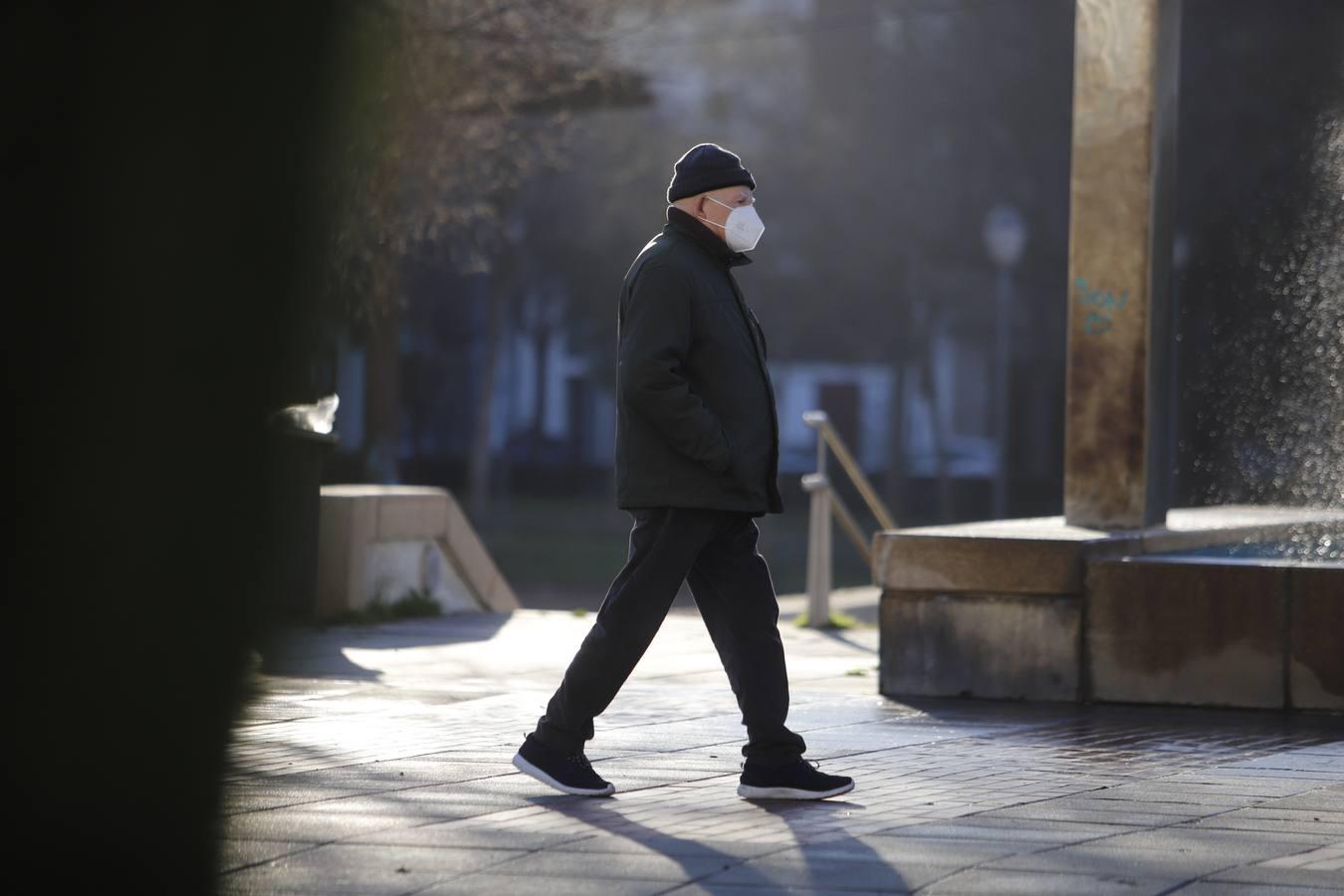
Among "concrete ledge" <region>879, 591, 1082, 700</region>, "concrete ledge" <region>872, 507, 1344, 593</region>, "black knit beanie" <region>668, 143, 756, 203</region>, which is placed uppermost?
"black knit beanie" <region>668, 143, 756, 203</region>

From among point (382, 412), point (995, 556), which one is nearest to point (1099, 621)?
point (995, 556)

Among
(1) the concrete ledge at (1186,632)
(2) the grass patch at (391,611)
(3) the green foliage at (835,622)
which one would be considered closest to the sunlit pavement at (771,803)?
(1) the concrete ledge at (1186,632)

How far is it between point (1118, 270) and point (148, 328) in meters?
4.47

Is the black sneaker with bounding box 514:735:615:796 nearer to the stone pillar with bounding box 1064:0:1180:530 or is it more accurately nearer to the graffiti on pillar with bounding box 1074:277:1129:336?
the stone pillar with bounding box 1064:0:1180:530

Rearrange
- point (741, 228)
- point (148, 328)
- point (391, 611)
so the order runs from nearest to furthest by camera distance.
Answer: point (741, 228), point (148, 328), point (391, 611)

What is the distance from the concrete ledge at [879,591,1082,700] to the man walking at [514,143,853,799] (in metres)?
2.82

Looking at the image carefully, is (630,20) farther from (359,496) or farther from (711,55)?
(359,496)

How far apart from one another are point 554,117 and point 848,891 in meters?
17.7

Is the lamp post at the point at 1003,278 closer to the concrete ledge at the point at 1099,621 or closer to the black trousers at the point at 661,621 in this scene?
the concrete ledge at the point at 1099,621

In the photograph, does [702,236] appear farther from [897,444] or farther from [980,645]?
[897,444]

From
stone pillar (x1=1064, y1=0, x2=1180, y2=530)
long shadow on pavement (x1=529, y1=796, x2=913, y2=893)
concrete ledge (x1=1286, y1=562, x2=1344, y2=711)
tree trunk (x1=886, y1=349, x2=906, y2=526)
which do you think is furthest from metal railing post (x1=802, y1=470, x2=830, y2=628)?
tree trunk (x1=886, y1=349, x2=906, y2=526)

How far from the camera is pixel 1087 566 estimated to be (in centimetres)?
870

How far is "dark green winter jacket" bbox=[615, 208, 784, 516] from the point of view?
19.4 ft

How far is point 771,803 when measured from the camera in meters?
5.97
